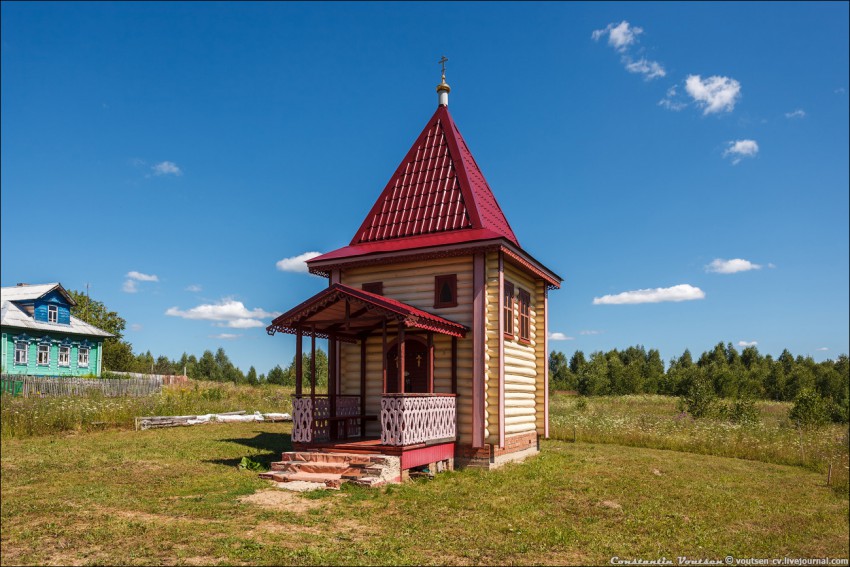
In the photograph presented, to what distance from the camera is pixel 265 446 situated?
17.3m

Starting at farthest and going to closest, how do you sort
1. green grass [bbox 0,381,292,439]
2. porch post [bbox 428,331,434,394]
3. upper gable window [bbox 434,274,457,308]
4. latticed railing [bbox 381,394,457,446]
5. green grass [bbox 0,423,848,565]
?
1. green grass [bbox 0,381,292,439]
2. upper gable window [bbox 434,274,457,308]
3. porch post [bbox 428,331,434,394]
4. latticed railing [bbox 381,394,457,446]
5. green grass [bbox 0,423,848,565]

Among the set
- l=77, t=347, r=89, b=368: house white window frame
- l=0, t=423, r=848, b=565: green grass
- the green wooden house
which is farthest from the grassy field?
l=77, t=347, r=89, b=368: house white window frame

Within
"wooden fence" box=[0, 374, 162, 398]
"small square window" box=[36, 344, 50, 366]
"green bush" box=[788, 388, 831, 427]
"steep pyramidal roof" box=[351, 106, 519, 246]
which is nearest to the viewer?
"steep pyramidal roof" box=[351, 106, 519, 246]

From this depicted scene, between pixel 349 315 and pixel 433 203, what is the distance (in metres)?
5.00

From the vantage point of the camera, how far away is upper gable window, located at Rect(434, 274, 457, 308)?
14.7 metres

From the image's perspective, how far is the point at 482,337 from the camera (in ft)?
46.0

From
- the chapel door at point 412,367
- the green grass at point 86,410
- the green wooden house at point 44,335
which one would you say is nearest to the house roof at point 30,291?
the green wooden house at point 44,335

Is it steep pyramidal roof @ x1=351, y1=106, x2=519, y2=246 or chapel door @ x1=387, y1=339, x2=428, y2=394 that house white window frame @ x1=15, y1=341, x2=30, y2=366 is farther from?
chapel door @ x1=387, y1=339, x2=428, y2=394

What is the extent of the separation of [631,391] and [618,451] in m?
Answer: 41.0

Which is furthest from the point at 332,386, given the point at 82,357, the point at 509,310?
the point at 82,357

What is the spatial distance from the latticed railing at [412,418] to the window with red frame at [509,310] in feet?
8.76

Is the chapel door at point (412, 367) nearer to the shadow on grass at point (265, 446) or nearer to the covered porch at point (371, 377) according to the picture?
the covered porch at point (371, 377)

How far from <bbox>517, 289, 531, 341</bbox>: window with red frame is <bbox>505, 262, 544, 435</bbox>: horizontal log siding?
0.17m

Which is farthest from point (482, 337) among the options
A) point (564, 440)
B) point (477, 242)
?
point (564, 440)
